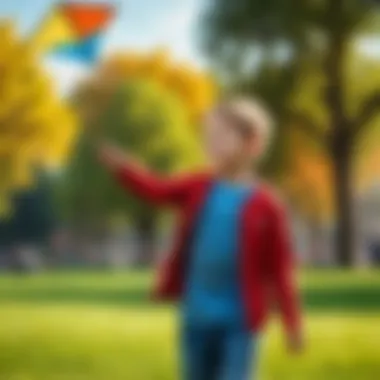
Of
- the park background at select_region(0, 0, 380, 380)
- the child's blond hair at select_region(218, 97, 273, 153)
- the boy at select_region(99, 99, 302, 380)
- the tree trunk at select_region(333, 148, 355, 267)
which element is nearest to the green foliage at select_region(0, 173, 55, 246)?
the park background at select_region(0, 0, 380, 380)

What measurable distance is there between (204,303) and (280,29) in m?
0.33

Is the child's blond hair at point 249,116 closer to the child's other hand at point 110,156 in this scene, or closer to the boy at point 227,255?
the boy at point 227,255

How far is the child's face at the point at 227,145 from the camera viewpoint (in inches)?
44.1

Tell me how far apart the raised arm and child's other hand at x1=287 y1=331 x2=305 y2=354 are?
0.20 m

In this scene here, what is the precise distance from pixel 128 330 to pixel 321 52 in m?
0.39

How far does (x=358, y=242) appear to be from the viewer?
1180 mm

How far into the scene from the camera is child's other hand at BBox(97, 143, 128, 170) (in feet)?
3.78

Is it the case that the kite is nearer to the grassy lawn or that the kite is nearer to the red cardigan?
the red cardigan

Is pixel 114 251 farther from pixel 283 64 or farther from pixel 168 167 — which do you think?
pixel 283 64

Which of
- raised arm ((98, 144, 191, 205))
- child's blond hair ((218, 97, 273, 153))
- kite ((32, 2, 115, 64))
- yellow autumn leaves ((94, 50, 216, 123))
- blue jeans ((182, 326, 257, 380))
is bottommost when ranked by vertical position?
blue jeans ((182, 326, 257, 380))

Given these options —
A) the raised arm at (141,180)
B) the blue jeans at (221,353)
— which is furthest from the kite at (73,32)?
the blue jeans at (221,353)

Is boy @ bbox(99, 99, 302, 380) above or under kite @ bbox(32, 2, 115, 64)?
under

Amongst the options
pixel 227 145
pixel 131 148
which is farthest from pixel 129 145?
pixel 227 145

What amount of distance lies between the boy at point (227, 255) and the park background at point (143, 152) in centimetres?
3
